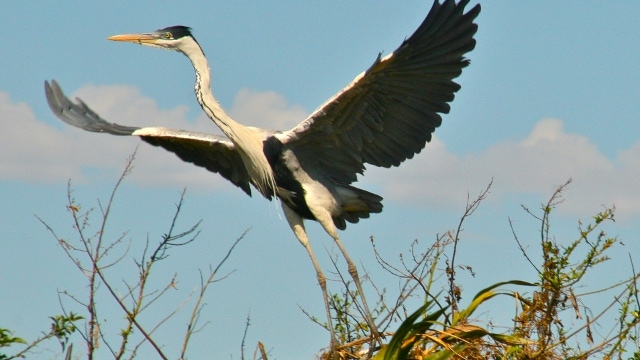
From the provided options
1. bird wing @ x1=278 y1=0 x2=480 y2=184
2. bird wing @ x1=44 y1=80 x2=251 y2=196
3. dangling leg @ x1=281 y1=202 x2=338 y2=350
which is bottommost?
dangling leg @ x1=281 y1=202 x2=338 y2=350

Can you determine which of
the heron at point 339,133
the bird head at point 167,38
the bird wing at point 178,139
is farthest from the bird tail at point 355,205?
the bird head at point 167,38

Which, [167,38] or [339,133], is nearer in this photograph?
[339,133]

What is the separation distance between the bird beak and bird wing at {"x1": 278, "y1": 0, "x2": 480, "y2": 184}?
1.24m

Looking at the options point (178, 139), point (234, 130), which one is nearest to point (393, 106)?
point (234, 130)

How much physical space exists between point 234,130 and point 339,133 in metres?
0.76

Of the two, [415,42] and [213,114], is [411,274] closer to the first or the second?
[415,42]

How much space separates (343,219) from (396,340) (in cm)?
235

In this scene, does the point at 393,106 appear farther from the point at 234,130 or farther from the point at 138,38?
the point at 138,38

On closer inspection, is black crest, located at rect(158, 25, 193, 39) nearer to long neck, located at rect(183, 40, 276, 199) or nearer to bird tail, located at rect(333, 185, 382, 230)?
long neck, located at rect(183, 40, 276, 199)

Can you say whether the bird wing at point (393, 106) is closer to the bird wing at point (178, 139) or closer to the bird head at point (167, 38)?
the bird wing at point (178, 139)

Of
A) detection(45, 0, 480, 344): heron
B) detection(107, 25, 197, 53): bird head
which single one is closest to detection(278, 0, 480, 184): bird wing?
detection(45, 0, 480, 344): heron

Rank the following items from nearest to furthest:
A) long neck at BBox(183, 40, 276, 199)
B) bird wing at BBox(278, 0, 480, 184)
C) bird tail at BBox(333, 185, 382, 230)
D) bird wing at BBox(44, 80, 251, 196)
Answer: bird wing at BBox(278, 0, 480, 184) → long neck at BBox(183, 40, 276, 199) → bird tail at BBox(333, 185, 382, 230) → bird wing at BBox(44, 80, 251, 196)

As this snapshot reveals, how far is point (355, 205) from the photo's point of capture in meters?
6.76

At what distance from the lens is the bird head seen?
22.0 ft
